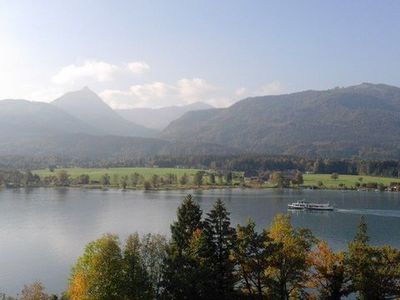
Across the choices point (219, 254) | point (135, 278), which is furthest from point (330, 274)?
point (135, 278)

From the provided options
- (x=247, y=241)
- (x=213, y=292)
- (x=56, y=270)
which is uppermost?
(x=247, y=241)

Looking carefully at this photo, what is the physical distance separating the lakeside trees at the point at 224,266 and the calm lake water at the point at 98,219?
18.5 metres

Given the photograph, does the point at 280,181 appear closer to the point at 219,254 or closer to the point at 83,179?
the point at 83,179

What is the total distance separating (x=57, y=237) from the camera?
71875 millimetres

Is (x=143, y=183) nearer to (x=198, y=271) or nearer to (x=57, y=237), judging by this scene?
(x=57, y=237)

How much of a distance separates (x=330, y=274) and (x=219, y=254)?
761 cm

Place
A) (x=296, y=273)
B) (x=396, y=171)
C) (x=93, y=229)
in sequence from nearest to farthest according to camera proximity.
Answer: (x=296, y=273)
(x=93, y=229)
(x=396, y=171)

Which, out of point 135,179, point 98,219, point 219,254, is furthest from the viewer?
point 135,179

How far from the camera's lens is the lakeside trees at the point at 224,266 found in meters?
29.4

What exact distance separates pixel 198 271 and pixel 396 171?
184311 mm

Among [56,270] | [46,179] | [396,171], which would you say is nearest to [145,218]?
[56,270]

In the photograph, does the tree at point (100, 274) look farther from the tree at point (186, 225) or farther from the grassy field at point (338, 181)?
the grassy field at point (338, 181)

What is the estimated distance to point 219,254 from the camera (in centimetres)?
3134

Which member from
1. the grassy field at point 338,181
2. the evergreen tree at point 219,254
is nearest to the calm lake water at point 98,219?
the grassy field at point 338,181
